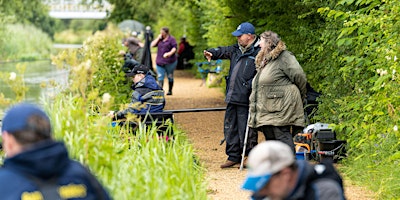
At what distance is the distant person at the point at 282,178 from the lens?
410cm

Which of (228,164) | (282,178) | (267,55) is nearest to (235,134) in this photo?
(228,164)

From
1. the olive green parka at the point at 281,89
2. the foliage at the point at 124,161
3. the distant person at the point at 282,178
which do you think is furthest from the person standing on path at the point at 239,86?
the distant person at the point at 282,178

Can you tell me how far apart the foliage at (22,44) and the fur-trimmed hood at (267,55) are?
35658 mm

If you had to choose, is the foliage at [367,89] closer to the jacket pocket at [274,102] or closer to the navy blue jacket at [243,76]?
the jacket pocket at [274,102]

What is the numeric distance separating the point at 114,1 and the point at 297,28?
25030 mm

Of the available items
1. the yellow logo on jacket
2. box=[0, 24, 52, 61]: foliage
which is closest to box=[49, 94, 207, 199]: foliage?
the yellow logo on jacket

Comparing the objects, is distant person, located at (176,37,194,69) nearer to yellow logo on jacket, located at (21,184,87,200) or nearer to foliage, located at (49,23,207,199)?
foliage, located at (49,23,207,199)

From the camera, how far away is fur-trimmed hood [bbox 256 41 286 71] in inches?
368

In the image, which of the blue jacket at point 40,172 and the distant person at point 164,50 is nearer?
the blue jacket at point 40,172

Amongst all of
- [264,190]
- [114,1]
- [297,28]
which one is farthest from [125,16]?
[264,190]

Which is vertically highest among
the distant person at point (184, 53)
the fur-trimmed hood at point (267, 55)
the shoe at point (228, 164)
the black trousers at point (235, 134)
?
the fur-trimmed hood at point (267, 55)

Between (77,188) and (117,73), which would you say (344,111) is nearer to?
(117,73)

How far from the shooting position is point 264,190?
4.15 meters

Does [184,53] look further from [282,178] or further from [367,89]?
[282,178]
